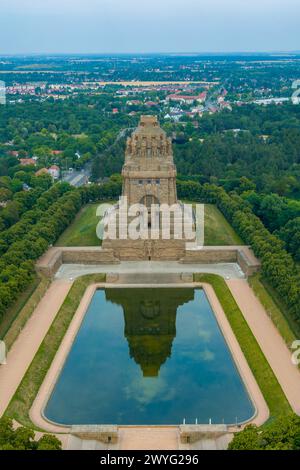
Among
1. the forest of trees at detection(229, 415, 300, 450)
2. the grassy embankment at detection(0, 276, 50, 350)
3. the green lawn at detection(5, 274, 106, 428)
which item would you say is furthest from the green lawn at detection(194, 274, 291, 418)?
the grassy embankment at detection(0, 276, 50, 350)

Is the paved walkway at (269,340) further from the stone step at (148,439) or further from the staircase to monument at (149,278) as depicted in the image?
the stone step at (148,439)

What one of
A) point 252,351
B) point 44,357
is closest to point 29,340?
point 44,357

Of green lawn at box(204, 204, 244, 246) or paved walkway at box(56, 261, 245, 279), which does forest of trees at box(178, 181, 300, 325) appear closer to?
green lawn at box(204, 204, 244, 246)

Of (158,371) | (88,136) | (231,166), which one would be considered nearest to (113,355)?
(158,371)

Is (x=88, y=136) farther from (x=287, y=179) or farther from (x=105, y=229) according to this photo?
(x=105, y=229)

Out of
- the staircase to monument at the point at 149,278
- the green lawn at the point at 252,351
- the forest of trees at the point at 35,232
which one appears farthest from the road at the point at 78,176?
the green lawn at the point at 252,351
